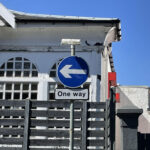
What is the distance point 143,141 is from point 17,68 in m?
3.84

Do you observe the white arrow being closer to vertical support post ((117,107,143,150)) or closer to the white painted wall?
vertical support post ((117,107,143,150))

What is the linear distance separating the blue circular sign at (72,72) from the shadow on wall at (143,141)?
8.30 ft

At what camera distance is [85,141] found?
8008 millimetres

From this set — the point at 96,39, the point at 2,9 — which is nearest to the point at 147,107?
the point at 96,39

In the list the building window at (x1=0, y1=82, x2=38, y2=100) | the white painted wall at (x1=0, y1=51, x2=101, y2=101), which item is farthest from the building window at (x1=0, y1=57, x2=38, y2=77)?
the building window at (x1=0, y1=82, x2=38, y2=100)

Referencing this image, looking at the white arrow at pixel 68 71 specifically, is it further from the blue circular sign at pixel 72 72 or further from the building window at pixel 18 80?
the building window at pixel 18 80

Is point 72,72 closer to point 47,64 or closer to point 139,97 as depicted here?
point 47,64

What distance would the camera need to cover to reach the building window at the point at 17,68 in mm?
10305

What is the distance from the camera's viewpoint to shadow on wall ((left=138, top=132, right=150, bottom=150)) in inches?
341

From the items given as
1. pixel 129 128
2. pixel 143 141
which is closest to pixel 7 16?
pixel 129 128

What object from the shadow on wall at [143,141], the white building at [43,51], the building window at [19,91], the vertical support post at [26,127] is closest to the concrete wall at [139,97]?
the white building at [43,51]

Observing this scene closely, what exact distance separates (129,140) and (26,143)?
2.17 meters

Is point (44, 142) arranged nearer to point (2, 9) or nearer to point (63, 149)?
point (63, 149)

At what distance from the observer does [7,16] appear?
9.69 m
